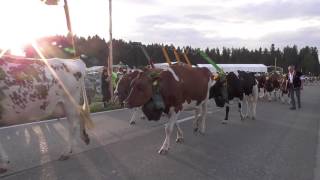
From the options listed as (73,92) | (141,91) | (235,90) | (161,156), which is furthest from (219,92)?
(73,92)

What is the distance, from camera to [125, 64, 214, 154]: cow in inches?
399

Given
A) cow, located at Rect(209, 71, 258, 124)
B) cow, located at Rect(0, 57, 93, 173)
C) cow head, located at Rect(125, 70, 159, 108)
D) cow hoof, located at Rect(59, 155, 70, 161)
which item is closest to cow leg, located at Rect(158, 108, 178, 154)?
cow head, located at Rect(125, 70, 159, 108)

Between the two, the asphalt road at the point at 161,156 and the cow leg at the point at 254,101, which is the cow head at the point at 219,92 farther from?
the cow leg at the point at 254,101

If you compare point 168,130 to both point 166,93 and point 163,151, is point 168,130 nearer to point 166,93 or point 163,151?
point 163,151

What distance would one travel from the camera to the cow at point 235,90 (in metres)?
16.4

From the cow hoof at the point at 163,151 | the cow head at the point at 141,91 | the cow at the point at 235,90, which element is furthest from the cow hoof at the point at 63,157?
the cow at the point at 235,90

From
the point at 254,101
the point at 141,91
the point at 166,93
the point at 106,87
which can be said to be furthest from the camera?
the point at 106,87

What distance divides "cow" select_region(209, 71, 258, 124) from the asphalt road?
149 centimetres

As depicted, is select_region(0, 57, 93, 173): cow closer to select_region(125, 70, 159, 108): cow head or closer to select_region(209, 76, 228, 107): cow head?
select_region(125, 70, 159, 108): cow head

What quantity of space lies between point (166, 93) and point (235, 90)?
7.29 metres

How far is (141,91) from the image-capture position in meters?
10.1

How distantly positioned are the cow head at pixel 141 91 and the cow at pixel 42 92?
0.98m

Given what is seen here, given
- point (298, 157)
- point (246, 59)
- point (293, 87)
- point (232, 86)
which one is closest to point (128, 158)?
point (298, 157)

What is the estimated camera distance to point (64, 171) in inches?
323
